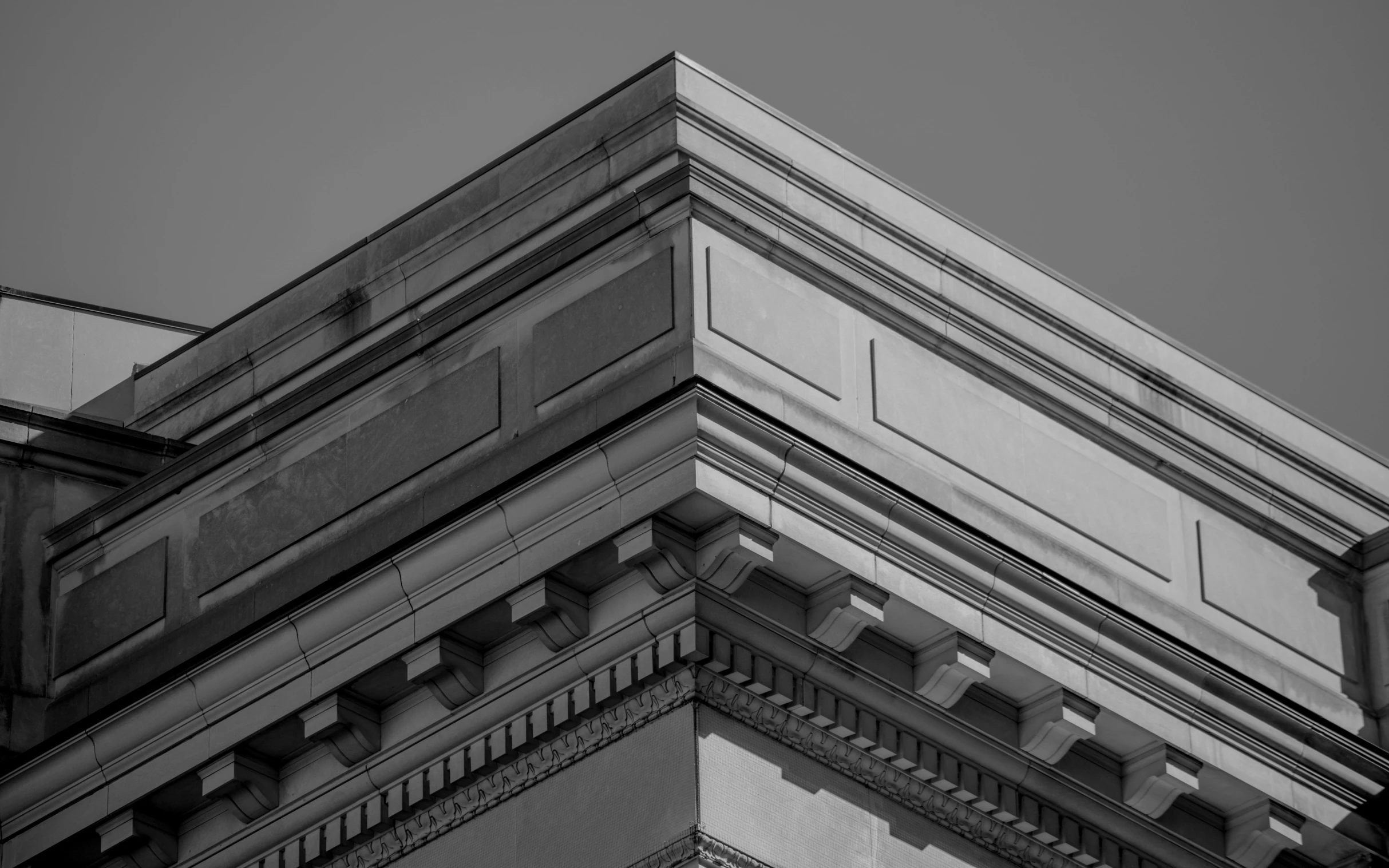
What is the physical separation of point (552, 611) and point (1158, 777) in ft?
14.3

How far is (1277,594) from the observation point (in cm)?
2291

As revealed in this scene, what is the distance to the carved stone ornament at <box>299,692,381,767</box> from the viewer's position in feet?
66.2

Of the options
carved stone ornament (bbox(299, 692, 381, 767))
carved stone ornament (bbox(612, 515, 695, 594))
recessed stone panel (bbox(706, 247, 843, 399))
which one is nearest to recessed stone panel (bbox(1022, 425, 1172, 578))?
recessed stone panel (bbox(706, 247, 843, 399))

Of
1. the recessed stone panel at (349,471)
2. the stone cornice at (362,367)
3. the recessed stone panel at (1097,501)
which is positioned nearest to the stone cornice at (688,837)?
the recessed stone panel at (1097,501)

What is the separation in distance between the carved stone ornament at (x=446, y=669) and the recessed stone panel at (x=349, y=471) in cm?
166

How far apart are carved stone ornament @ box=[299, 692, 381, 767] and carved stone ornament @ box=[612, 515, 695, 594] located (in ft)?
7.50

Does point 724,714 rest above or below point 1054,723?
below

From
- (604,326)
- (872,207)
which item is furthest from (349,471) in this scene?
(872,207)

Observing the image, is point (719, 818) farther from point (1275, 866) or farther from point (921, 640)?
point (1275, 866)

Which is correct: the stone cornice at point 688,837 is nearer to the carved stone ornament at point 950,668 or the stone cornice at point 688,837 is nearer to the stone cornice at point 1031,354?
the carved stone ornament at point 950,668

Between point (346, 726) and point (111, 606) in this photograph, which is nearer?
point (346, 726)

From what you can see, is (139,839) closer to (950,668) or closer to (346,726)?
(346,726)

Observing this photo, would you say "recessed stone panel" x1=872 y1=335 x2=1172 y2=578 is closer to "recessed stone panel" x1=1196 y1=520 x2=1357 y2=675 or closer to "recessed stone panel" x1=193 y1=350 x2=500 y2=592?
"recessed stone panel" x1=1196 y1=520 x2=1357 y2=675

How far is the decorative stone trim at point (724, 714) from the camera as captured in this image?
19062mm
